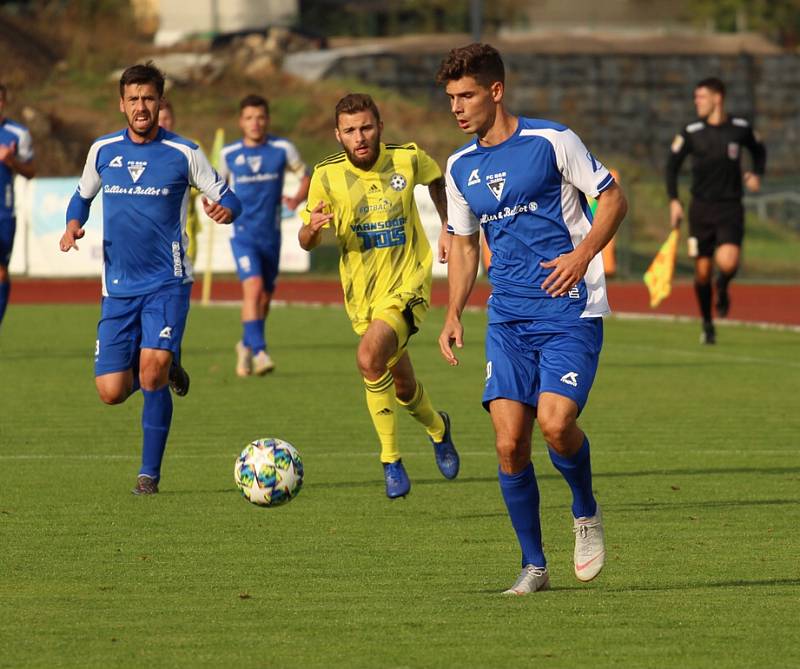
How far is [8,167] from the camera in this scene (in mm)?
16734

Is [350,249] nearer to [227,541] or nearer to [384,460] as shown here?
[384,460]

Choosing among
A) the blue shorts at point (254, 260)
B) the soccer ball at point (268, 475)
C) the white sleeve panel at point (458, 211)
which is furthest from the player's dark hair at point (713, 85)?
the white sleeve panel at point (458, 211)

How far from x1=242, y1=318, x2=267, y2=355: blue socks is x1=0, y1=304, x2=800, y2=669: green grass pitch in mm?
374

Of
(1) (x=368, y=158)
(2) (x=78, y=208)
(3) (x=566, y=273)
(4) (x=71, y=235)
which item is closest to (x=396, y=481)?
(1) (x=368, y=158)

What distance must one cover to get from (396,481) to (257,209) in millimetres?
6892

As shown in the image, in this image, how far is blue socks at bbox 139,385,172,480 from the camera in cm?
991

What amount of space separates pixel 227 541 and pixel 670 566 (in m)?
2.05

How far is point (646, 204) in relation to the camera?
39.1 m

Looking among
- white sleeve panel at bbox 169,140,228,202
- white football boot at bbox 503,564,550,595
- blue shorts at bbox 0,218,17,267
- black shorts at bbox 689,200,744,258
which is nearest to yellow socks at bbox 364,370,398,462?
white sleeve panel at bbox 169,140,228,202

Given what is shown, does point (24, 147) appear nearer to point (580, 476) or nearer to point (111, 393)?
point (111, 393)

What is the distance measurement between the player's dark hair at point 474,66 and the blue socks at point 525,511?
154cm

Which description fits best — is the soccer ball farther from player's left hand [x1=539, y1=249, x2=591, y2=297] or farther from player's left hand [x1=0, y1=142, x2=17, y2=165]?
player's left hand [x1=0, y1=142, x2=17, y2=165]

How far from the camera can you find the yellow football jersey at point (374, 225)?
10047 millimetres

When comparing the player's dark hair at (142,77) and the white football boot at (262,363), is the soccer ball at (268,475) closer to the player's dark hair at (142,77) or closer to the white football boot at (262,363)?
the player's dark hair at (142,77)
